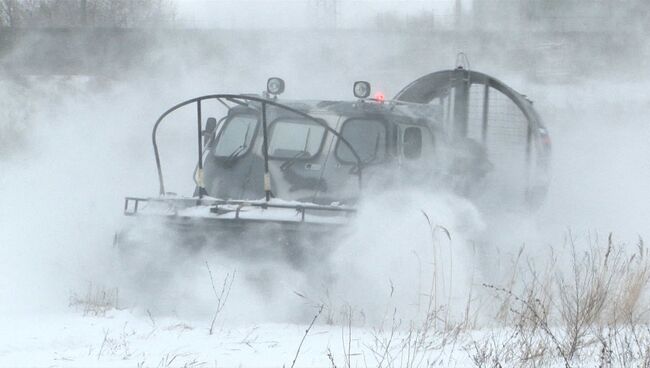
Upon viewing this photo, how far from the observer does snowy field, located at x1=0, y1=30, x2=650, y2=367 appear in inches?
266

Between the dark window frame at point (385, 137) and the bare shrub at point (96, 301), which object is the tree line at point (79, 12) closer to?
the dark window frame at point (385, 137)

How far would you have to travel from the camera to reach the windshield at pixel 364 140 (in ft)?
34.5

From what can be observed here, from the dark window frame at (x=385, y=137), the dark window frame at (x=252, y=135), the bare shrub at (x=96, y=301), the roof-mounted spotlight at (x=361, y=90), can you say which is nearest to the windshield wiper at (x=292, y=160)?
the dark window frame at (x=385, y=137)

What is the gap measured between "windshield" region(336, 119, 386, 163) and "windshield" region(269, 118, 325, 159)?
10.2 inches

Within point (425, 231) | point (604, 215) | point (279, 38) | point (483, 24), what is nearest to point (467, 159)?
point (425, 231)

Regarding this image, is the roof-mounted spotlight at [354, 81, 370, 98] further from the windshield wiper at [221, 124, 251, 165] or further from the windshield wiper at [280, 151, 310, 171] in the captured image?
the windshield wiper at [221, 124, 251, 165]

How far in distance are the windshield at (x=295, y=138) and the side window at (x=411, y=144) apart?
0.88 metres

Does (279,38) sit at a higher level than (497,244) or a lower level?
higher

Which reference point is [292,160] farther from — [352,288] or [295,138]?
[352,288]

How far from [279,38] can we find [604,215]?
31.0 feet

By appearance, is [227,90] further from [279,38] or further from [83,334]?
[83,334]

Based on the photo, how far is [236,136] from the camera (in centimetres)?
1108

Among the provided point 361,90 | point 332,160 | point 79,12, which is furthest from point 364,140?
point 79,12

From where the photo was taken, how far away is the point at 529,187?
40.8ft
